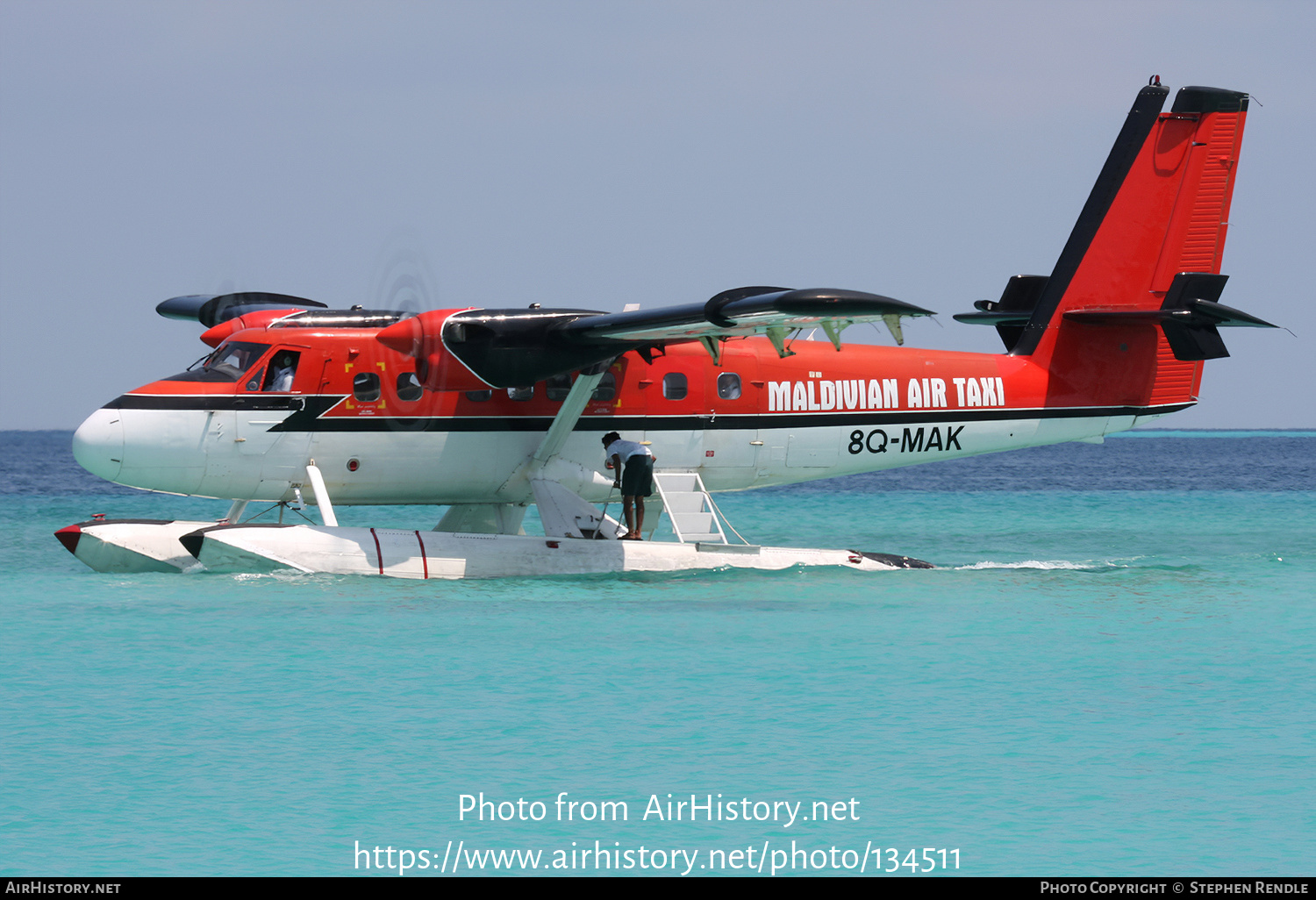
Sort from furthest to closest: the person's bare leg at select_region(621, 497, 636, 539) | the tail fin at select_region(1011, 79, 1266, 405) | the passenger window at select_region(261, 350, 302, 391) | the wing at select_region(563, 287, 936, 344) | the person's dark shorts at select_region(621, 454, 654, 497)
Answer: the tail fin at select_region(1011, 79, 1266, 405)
the person's bare leg at select_region(621, 497, 636, 539)
the person's dark shorts at select_region(621, 454, 654, 497)
the passenger window at select_region(261, 350, 302, 391)
the wing at select_region(563, 287, 936, 344)

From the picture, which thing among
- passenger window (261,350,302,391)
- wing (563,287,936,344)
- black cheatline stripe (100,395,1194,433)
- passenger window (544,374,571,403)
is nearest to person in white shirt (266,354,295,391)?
passenger window (261,350,302,391)

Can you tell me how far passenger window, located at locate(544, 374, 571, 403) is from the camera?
1486 cm

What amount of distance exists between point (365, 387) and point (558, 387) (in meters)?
2.15

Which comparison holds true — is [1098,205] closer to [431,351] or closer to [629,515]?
[629,515]

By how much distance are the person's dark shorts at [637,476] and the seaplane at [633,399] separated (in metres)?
0.50

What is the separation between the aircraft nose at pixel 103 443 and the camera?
13.4 meters

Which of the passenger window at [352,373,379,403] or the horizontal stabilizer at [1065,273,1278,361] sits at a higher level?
the horizontal stabilizer at [1065,273,1278,361]

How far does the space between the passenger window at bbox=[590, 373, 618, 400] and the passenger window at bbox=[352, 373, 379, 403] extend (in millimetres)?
2430

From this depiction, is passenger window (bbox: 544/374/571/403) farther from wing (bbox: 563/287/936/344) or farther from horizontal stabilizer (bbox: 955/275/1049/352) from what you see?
horizontal stabilizer (bbox: 955/275/1049/352)

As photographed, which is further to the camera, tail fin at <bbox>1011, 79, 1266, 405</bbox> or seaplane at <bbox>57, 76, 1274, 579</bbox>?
tail fin at <bbox>1011, 79, 1266, 405</bbox>

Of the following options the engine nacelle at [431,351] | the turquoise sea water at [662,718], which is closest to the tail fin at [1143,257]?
the turquoise sea water at [662,718]

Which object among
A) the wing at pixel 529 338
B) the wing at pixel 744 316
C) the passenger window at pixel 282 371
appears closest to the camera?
the wing at pixel 744 316

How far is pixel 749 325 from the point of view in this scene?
497 inches

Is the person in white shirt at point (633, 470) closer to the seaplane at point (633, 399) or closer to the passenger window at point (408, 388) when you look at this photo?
the seaplane at point (633, 399)
